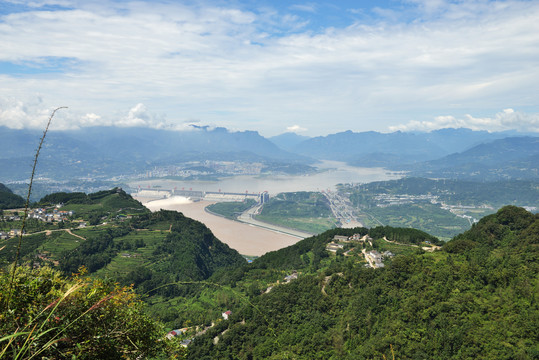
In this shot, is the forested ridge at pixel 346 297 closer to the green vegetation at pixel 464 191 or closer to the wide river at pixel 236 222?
the wide river at pixel 236 222

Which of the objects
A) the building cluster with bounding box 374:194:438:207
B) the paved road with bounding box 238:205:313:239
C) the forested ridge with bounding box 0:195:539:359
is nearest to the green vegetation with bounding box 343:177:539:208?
the building cluster with bounding box 374:194:438:207

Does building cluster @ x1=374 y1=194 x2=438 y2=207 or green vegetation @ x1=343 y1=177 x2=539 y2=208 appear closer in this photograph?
green vegetation @ x1=343 y1=177 x2=539 y2=208

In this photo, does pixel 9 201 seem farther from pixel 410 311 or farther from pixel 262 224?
pixel 410 311

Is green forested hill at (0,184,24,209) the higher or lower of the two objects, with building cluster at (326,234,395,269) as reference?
higher

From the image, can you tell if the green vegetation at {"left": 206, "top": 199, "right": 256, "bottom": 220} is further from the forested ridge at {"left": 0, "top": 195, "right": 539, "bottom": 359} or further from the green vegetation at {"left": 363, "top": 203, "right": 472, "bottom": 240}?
the forested ridge at {"left": 0, "top": 195, "right": 539, "bottom": 359}

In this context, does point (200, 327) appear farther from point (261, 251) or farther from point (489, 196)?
point (489, 196)

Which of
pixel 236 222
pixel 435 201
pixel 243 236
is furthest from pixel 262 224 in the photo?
pixel 435 201

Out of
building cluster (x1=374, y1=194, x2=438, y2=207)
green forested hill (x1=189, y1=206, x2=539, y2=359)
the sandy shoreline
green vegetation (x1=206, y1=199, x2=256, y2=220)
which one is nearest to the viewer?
green forested hill (x1=189, y1=206, x2=539, y2=359)
